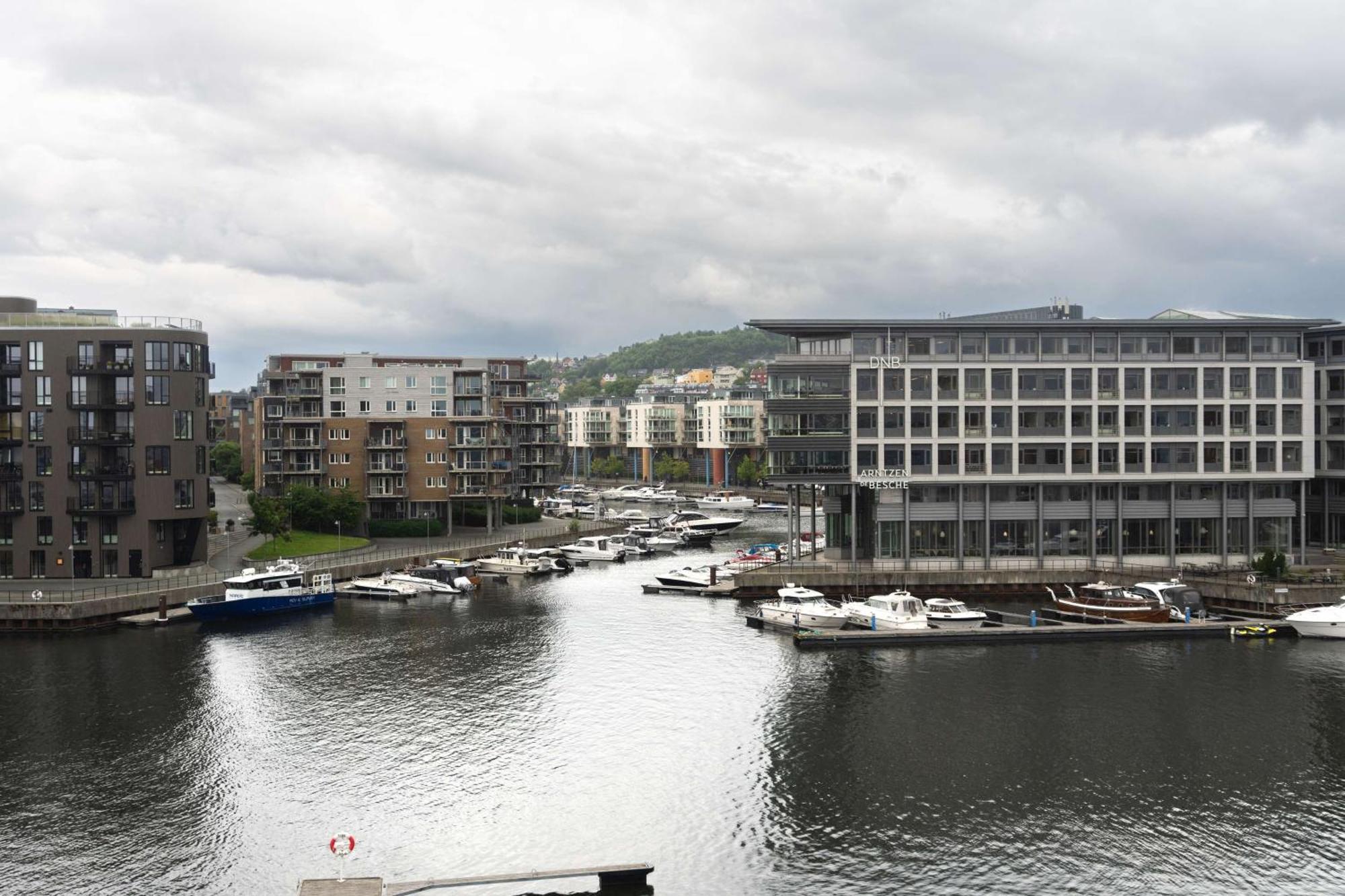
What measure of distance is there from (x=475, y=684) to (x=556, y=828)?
870 inches

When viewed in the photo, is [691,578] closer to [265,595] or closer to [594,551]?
[594,551]

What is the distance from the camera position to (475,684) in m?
61.1

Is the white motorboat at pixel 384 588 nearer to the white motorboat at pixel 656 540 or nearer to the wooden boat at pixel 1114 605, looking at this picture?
the white motorboat at pixel 656 540

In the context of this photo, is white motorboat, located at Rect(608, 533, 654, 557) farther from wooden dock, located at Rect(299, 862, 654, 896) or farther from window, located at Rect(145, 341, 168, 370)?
wooden dock, located at Rect(299, 862, 654, 896)

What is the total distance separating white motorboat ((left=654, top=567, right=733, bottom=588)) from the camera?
9531cm

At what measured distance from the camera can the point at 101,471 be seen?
88.5m

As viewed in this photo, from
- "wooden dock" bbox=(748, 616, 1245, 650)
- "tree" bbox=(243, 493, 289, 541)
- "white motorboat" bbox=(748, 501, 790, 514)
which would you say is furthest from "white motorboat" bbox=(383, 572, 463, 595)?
"white motorboat" bbox=(748, 501, 790, 514)

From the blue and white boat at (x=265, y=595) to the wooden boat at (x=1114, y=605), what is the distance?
5739 cm

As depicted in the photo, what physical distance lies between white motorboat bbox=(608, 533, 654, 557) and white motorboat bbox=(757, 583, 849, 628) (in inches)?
1900

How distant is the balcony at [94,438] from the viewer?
88438mm

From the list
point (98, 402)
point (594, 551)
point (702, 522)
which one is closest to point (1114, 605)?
point (594, 551)

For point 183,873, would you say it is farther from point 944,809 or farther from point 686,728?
point 944,809

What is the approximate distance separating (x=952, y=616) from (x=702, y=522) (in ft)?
261

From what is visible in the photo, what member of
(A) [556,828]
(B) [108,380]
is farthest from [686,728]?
(B) [108,380]
